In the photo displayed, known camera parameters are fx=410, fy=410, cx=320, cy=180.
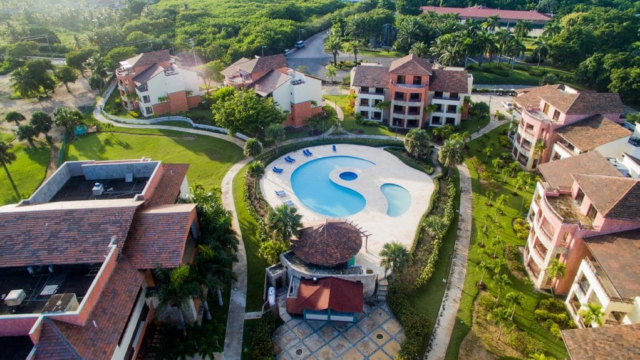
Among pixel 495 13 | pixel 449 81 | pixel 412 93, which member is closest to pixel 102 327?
pixel 412 93

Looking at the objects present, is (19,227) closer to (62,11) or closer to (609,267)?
(609,267)

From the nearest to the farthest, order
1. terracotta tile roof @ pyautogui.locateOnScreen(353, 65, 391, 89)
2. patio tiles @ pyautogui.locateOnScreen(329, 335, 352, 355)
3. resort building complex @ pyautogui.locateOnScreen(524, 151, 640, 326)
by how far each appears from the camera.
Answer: resort building complex @ pyautogui.locateOnScreen(524, 151, 640, 326) → patio tiles @ pyautogui.locateOnScreen(329, 335, 352, 355) → terracotta tile roof @ pyautogui.locateOnScreen(353, 65, 391, 89)

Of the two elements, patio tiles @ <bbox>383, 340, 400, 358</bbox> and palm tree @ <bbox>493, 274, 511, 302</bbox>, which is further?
palm tree @ <bbox>493, 274, 511, 302</bbox>

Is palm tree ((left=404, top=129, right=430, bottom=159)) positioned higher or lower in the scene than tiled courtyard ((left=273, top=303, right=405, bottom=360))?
higher

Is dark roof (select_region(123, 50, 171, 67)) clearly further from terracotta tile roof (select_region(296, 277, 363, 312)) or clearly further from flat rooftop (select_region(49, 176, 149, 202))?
terracotta tile roof (select_region(296, 277, 363, 312))

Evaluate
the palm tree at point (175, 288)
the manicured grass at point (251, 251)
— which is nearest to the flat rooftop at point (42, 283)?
the palm tree at point (175, 288)

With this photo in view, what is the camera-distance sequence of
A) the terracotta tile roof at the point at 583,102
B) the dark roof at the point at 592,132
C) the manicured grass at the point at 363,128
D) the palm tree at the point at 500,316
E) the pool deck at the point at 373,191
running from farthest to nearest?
the manicured grass at the point at 363,128 → the terracotta tile roof at the point at 583,102 → the dark roof at the point at 592,132 → the pool deck at the point at 373,191 → the palm tree at the point at 500,316

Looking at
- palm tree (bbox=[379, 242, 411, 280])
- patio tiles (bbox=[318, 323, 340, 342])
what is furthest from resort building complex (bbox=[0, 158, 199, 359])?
palm tree (bbox=[379, 242, 411, 280])

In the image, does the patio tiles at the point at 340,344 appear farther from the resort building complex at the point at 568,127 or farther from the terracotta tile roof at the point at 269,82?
the terracotta tile roof at the point at 269,82
